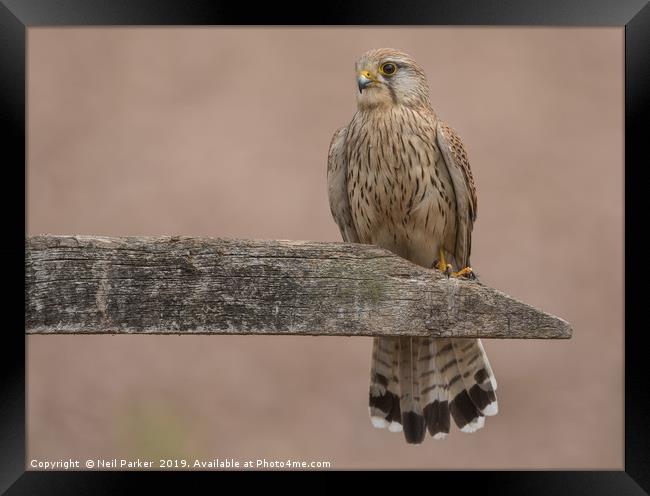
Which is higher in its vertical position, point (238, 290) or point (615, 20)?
point (615, 20)

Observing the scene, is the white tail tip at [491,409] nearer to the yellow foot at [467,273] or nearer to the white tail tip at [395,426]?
the white tail tip at [395,426]

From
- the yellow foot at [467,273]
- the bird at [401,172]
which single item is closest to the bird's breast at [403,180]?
the bird at [401,172]

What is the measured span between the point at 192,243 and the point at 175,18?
0.57m

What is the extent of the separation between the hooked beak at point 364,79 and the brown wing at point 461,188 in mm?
314

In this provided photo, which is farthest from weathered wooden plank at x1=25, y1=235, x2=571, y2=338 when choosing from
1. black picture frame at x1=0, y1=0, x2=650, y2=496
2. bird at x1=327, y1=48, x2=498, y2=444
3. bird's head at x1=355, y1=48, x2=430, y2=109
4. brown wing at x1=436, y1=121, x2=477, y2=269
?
bird's head at x1=355, y1=48, x2=430, y2=109

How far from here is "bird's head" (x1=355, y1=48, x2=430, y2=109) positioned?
3262mm

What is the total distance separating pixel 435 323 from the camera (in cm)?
186

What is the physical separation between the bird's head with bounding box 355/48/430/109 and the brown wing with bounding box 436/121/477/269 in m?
0.18

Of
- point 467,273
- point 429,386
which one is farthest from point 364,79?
point 429,386

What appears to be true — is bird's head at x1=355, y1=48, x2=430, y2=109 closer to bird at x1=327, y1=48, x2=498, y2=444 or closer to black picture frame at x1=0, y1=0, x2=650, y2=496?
bird at x1=327, y1=48, x2=498, y2=444

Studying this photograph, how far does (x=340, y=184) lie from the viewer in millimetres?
3461
